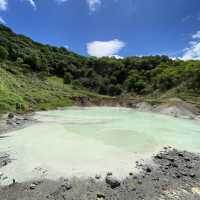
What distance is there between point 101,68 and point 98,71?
170 cm

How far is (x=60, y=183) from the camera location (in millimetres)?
9359

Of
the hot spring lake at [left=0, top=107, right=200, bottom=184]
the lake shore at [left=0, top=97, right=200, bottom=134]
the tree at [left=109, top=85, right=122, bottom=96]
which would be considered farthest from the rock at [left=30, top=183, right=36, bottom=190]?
the tree at [left=109, top=85, right=122, bottom=96]

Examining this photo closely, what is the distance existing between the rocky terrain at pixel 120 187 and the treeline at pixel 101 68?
156 feet

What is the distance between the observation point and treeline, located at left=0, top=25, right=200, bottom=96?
207ft

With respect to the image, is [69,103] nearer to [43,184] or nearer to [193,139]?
[193,139]

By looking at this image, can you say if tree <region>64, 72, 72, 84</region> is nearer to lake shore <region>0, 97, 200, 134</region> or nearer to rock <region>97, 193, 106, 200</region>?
lake shore <region>0, 97, 200, 134</region>

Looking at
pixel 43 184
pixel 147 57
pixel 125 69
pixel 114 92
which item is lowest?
pixel 43 184

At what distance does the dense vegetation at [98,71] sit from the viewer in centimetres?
5844

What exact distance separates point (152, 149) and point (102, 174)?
17.9 feet

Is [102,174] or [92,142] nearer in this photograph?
[102,174]

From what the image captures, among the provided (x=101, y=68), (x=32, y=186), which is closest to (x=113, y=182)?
(x=32, y=186)

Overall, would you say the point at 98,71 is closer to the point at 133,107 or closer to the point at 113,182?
the point at 133,107

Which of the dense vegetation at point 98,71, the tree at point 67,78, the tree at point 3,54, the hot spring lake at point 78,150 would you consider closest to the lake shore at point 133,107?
the hot spring lake at point 78,150

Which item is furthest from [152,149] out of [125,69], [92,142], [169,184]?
[125,69]
